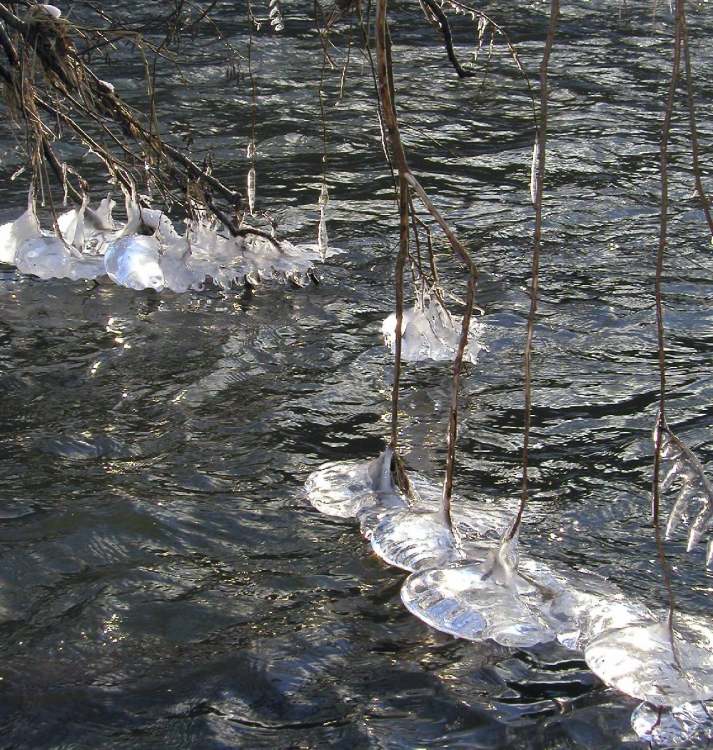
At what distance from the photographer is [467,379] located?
4.91 metres

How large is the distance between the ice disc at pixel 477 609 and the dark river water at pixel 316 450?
0.15 feet

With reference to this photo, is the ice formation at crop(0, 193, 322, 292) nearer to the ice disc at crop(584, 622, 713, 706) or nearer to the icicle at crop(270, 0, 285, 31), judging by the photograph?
the icicle at crop(270, 0, 285, 31)

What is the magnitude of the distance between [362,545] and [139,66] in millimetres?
6779

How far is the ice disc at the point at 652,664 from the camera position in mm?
2910

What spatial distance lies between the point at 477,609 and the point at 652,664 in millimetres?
475

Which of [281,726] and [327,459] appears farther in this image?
[327,459]

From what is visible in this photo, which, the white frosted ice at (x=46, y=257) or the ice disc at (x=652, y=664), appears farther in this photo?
the white frosted ice at (x=46, y=257)

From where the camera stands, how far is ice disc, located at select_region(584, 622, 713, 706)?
2.91m

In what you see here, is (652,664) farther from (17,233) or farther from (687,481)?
(17,233)

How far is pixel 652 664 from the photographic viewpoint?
2.98 meters

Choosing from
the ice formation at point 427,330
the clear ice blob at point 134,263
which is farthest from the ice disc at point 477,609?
the clear ice blob at point 134,263

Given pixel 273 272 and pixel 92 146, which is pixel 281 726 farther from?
pixel 273 272

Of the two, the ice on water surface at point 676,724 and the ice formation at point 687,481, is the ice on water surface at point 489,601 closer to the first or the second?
the ice on water surface at point 676,724

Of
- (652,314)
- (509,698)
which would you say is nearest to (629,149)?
(652,314)
